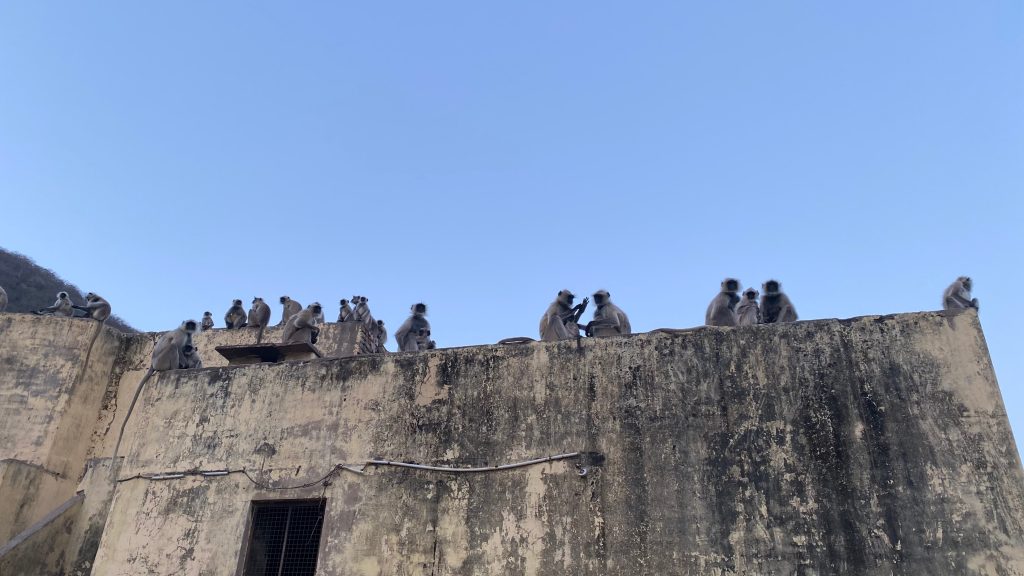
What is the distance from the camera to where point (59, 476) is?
1372 centimetres

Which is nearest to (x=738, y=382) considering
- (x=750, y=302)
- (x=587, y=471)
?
(x=587, y=471)

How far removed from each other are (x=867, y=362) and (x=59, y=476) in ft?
42.3

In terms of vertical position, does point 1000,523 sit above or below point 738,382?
below

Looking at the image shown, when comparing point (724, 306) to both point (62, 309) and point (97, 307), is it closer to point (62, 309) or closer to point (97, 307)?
point (97, 307)

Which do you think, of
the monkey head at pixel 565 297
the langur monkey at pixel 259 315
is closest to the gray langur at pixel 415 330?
the langur monkey at pixel 259 315

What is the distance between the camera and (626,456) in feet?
29.1

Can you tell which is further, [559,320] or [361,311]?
[361,311]

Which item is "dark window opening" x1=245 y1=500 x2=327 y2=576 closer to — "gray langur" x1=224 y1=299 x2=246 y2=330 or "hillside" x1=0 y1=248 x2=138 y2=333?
"gray langur" x1=224 y1=299 x2=246 y2=330

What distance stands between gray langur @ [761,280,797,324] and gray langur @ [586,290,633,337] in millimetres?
2212

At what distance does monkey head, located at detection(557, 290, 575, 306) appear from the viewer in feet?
44.2

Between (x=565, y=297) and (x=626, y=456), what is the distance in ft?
16.3

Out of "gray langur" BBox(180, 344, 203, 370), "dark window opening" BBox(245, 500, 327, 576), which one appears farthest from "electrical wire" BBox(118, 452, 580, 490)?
"gray langur" BBox(180, 344, 203, 370)

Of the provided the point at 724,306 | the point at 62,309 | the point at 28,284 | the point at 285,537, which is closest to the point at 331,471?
the point at 285,537

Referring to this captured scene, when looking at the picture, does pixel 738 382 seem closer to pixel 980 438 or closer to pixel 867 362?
pixel 867 362
